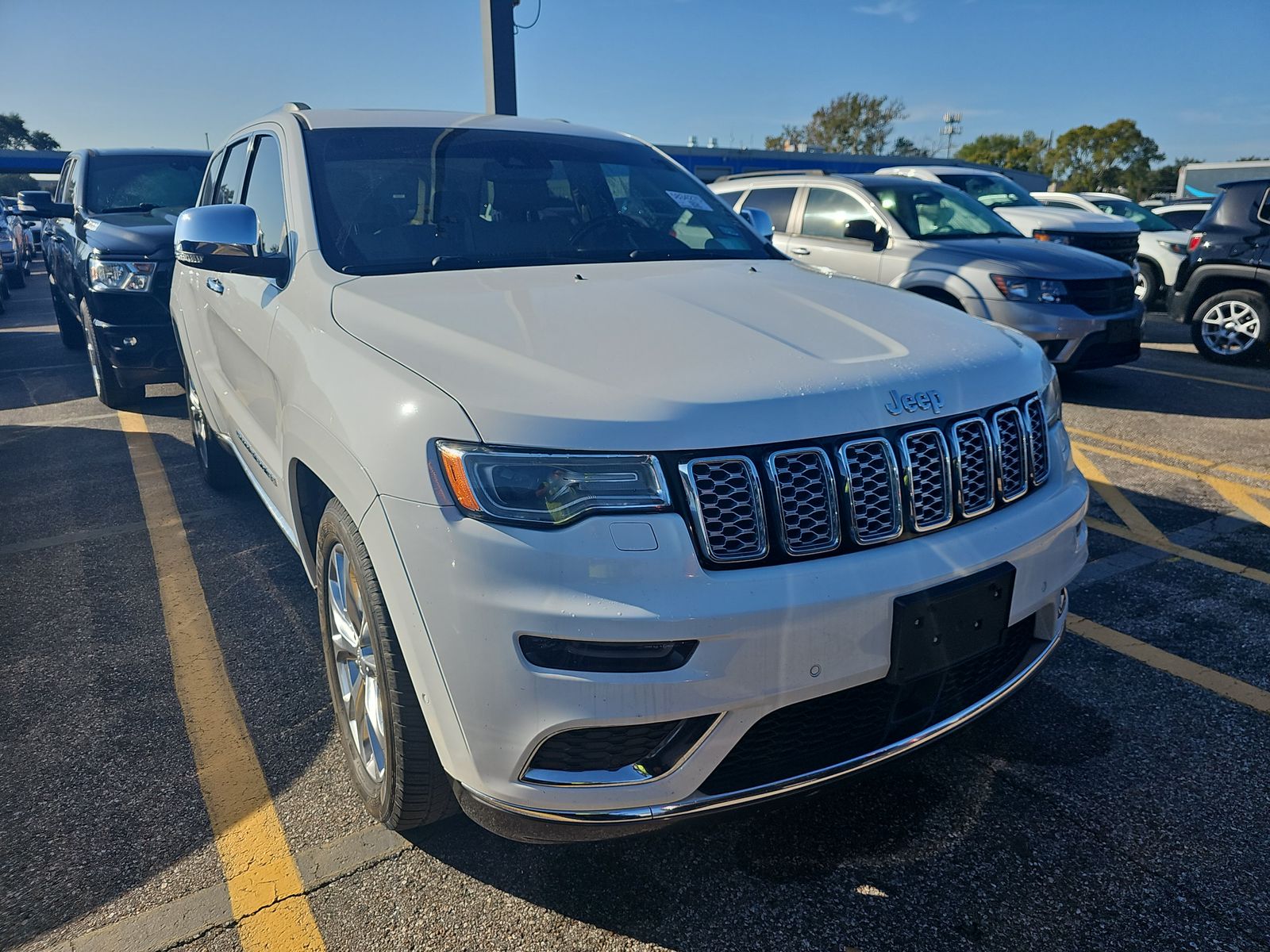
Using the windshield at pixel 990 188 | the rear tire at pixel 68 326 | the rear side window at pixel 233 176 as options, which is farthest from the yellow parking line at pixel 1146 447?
the rear tire at pixel 68 326

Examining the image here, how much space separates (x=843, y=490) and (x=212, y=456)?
4114 millimetres

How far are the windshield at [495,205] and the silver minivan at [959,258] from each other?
120 inches

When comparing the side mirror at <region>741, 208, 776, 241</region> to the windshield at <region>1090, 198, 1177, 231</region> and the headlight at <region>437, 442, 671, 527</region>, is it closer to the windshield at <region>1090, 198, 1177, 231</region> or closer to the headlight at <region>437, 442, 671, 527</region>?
the headlight at <region>437, 442, 671, 527</region>

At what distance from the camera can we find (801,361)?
2004 mm

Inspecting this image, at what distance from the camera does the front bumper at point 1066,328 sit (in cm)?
675

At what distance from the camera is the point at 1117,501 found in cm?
492

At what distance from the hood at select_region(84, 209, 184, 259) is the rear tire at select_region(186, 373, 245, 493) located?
193 centimetres

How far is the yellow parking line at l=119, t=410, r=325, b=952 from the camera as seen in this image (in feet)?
6.79

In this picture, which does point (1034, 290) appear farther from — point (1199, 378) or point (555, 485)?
point (555, 485)

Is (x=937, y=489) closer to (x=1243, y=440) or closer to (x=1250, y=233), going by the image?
(x=1243, y=440)

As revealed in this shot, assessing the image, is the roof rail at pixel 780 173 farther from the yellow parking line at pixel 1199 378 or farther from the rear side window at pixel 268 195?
the rear side window at pixel 268 195

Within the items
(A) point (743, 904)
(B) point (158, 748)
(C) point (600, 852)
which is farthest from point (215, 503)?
(A) point (743, 904)

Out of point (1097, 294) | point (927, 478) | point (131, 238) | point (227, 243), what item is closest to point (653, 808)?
point (927, 478)

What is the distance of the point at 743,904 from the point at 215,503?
156 inches
